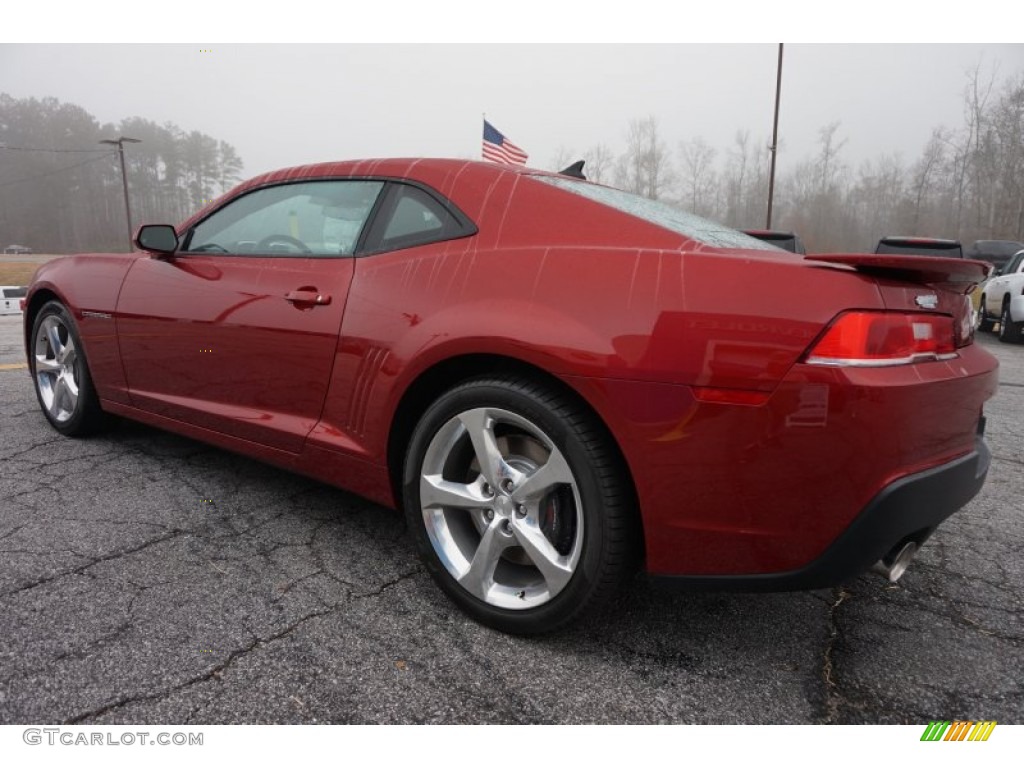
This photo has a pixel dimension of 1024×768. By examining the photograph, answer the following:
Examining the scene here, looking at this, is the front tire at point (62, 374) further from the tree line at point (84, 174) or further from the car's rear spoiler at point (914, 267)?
the tree line at point (84, 174)

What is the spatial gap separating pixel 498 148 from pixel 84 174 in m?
84.1

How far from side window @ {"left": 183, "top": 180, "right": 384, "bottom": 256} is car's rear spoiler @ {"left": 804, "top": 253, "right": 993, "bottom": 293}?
1483 millimetres

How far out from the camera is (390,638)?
176 cm

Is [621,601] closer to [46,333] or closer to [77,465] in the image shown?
[77,465]

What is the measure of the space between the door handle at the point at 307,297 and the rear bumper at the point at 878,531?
1.39m

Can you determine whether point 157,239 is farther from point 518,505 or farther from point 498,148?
point 498,148

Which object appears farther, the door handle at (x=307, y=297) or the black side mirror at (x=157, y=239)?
the black side mirror at (x=157, y=239)

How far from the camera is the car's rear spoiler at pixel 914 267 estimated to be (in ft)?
4.54

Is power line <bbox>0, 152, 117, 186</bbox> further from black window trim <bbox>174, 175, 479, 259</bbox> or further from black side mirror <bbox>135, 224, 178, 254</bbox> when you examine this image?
black window trim <bbox>174, 175, 479, 259</bbox>

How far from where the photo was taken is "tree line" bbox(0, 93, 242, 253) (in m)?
70.4

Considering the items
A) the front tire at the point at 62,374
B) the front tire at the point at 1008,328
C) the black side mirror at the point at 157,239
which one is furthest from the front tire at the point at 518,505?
the front tire at the point at 1008,328
